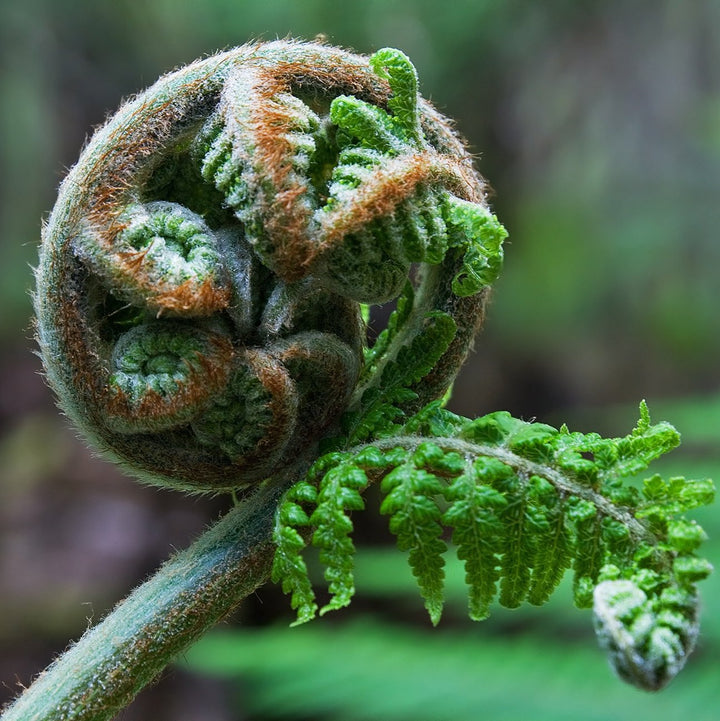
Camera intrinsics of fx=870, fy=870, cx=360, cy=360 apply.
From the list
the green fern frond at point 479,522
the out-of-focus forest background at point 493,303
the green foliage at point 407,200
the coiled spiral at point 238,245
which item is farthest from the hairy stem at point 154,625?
the out-of-focus forest background at point 493,303

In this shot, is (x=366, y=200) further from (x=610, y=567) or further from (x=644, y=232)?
(x=644, y=232)

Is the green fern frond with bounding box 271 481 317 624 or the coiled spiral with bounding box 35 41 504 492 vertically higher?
A: the coiled spiral with bounding box 35 41 504 492

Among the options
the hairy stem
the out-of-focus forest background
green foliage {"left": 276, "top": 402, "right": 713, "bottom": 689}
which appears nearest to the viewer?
green foliage {"left": 276, "top": 402, "right": 713, "bottom": 689}

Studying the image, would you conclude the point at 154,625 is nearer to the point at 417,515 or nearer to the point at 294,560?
the point at 294,560

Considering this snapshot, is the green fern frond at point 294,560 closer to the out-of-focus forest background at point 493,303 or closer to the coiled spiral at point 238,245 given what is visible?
the coiled spiral at point 238,245

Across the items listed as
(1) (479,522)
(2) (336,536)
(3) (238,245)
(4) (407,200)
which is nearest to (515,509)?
(1) (479,522)

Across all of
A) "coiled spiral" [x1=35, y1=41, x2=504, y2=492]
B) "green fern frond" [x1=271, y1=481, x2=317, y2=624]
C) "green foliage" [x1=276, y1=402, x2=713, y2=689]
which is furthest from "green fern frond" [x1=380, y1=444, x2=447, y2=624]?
"coiled spiral" [x1=35, y1=41, x2=504, y2=492]

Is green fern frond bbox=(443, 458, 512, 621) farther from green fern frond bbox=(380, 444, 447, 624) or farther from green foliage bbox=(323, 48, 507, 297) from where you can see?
green foliage bbox=(323, 48, 507, 297)
